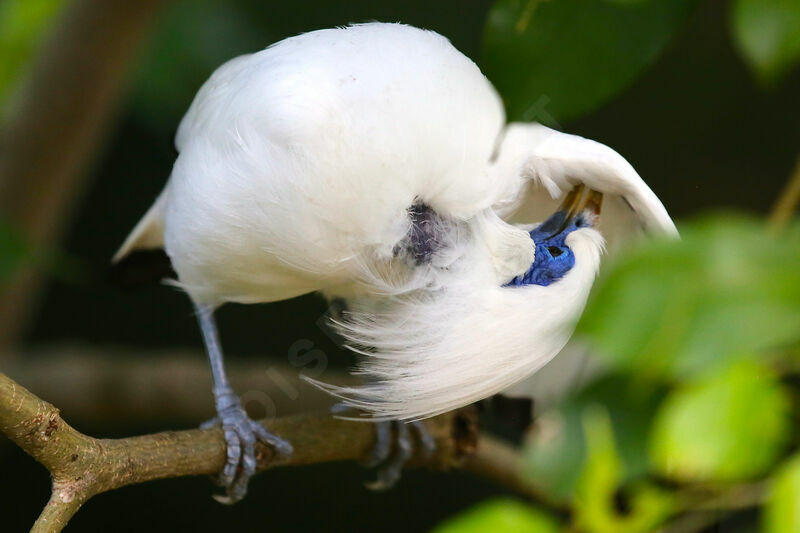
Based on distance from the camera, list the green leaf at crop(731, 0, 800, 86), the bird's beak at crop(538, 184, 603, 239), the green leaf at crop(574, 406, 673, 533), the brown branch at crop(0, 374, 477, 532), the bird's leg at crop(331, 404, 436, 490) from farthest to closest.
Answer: the bird's leg at crop(331, 404, 436, 490), the bird's beak at crop(538, 184, 603, 239), the brown branch at crop(0, 374, 477, 532), the green leaf at crop(731, 0, 800, 86), the green leaf at crop(574, 406, 673, 533)

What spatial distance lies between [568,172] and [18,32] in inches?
57.9

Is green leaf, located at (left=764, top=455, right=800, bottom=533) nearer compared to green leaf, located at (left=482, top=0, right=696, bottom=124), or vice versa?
green leaf, located at (left=764, top=455, right=800, bottom=533)

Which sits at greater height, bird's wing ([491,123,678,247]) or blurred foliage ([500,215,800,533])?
blurred foliage ([500,215,800,533])

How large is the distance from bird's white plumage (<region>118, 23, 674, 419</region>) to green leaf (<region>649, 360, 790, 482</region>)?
1.34ft

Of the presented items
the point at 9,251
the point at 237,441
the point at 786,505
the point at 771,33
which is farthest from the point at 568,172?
the point at 9,251

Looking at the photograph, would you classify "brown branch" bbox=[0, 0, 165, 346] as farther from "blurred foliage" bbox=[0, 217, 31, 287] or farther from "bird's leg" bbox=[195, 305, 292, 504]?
"bird's leg" bbox=[195, 305, 292, 504]

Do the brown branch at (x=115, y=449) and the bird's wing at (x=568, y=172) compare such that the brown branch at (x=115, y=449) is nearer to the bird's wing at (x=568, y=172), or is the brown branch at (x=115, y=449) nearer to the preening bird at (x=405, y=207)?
the preening bird at (x=405, y=207)

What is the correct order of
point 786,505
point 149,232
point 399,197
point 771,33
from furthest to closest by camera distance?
point 149,232, point 399,197, point 771,33, point 786,505

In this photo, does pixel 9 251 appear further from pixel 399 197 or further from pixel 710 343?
pixel 710 343

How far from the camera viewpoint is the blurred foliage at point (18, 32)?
2.06 m

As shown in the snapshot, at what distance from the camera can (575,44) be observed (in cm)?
91

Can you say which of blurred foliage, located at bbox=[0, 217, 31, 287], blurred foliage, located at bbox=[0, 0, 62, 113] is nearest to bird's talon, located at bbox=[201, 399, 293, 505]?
blurred foliage, located at bbox=[0, 217, 31, 287]

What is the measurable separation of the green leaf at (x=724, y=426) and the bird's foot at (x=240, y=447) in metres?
0.75

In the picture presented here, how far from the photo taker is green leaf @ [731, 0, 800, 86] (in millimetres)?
771
